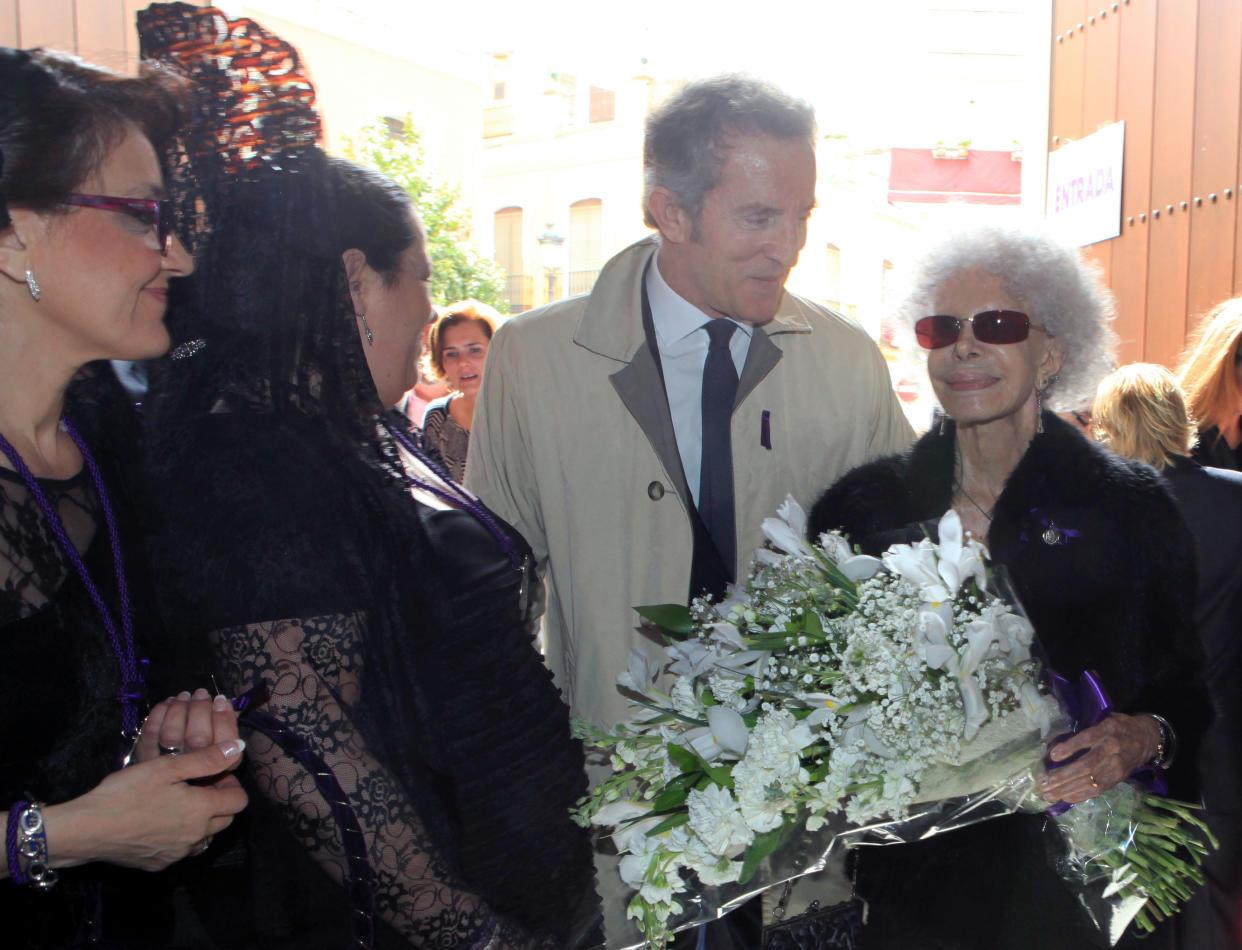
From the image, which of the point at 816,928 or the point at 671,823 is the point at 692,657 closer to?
the point at 671,823

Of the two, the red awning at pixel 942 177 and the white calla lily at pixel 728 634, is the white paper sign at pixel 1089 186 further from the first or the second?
the white calla lily at pixel 728 634

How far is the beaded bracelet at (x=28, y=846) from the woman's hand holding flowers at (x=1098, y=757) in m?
1.47

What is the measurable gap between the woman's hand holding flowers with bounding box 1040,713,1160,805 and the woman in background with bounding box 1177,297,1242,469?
95.0 inches

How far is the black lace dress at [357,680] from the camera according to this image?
4.67 ft

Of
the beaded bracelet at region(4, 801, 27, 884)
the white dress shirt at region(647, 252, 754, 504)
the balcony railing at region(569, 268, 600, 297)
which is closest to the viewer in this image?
the beaded bracelet at region(4, 801, 27, 884)

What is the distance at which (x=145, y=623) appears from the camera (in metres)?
1.50

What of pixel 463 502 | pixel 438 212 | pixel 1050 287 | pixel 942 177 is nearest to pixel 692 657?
pixel 463 502

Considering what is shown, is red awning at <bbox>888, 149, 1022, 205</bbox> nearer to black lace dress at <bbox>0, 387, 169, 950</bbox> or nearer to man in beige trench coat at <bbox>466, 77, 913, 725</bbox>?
man in beige trench coat at <bbox>466, 77, 913, 725</bbox>

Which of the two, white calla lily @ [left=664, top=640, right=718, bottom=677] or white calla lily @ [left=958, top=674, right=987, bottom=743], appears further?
white calla lily @ [left=664, top=640, right=718, bottom=677]

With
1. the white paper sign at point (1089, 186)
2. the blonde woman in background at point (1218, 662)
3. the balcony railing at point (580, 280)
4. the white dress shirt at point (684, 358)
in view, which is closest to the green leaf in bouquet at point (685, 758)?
the white dress shirt at point (684, 358)

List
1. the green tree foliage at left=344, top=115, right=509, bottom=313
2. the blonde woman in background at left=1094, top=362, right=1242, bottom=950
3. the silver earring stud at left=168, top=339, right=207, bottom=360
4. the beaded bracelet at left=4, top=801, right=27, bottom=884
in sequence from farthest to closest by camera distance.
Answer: the green tree foliage at left=344, top=115, right=509, bottom=313 → the blonde woman in background at left=1094, top=362, right=1242, bottom=950 → the silver earring stud at left=168, top=339, right=207, bottom=360 → the beaded bracelet at left=4, top=801, right=27, bottom=884

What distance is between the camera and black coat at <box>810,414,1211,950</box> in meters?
2.03

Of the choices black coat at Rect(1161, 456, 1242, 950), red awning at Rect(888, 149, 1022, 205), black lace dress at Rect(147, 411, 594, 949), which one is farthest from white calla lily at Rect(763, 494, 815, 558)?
red awning at Rect(888, 149, 1022, 205)

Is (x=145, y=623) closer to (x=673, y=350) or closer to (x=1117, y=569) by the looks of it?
(x=673, y=350)
